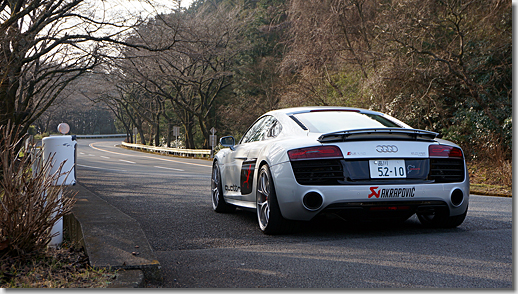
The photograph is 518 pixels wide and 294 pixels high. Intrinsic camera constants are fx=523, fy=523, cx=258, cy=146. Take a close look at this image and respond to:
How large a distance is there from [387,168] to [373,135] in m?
0.36

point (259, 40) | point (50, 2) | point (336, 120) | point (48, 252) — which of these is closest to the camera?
point (48, 252)

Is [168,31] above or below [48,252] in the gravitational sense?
above

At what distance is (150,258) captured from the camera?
384cm

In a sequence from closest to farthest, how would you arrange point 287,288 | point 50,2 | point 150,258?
point 287,288, point 150,258, point 50,2

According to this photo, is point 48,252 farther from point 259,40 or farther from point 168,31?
point 259,40

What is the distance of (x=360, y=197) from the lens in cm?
502

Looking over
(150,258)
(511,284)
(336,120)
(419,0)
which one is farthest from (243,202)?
(419,0)

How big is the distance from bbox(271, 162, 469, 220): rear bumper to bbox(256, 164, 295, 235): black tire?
0.11 m

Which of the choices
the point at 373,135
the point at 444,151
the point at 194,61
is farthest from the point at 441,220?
the point at 194,61

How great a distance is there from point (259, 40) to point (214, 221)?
114 feet

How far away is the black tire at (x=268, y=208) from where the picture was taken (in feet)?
17.7

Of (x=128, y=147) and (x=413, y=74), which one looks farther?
(x=128, y=147)

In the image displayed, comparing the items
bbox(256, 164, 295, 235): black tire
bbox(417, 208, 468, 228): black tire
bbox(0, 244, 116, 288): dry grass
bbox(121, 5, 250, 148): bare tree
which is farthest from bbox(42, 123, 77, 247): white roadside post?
bbox(121, 5, 250, 148): bare tree

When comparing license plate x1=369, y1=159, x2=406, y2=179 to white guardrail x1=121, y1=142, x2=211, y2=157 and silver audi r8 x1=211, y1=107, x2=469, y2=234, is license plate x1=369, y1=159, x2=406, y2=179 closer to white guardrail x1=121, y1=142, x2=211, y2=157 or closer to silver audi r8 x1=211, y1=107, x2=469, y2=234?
silver audi r8 x1=211, y1=107, x2=469, y2=234
